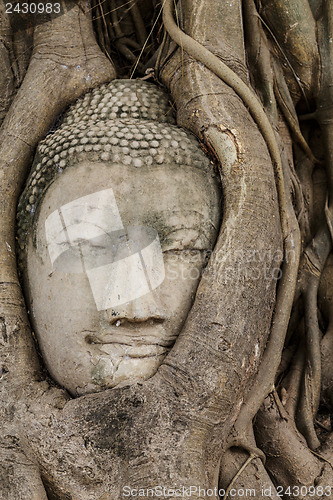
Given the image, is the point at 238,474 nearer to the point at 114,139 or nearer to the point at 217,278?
the point at 217,278

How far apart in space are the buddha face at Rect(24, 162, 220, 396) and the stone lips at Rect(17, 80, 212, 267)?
0.13 feet

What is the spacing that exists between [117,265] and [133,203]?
20cm

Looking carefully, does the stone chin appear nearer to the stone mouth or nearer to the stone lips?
the stone mouth

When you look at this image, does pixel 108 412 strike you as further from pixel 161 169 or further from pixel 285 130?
pixel 285 130

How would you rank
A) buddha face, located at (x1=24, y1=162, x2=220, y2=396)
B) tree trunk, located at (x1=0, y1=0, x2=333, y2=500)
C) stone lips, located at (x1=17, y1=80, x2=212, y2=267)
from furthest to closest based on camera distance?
stone lips, located at (x1=17, y1=80, x2=212, y2=267)
buddha face, located at (x1=24, y1=162, x2=220, y2=396)
tree trunk, located at (x1=0, y1=0, x2=333, y2=500)

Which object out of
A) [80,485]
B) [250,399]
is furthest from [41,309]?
[250,399]

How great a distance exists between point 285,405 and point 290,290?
468 mm

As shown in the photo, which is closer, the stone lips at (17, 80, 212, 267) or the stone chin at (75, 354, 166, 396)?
the stone chin at (75, 354, 166, 396)

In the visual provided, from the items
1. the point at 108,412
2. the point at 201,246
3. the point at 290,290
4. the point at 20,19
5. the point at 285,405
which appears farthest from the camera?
the point at 20,19

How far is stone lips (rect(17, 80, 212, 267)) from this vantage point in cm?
168

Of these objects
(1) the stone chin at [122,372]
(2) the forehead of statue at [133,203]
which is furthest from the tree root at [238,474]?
(2) the forehead of statue at [133,203]

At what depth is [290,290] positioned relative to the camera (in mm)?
1799

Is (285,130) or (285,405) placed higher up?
(285,130)

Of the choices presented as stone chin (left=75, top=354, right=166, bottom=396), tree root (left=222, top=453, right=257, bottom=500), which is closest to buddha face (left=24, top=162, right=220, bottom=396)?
stone chin (left=75, top=354, right=166, bottom=396)
